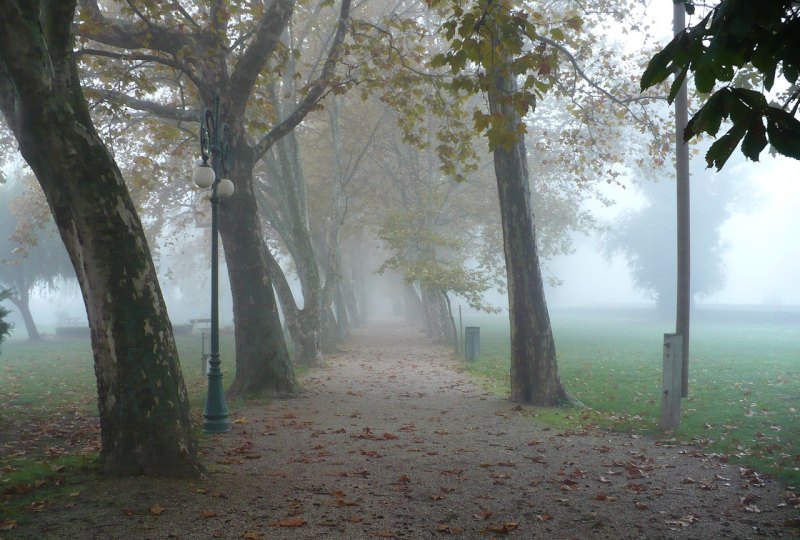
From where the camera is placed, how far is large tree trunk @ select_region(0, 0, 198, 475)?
20.9ft

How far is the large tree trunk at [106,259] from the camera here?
6379 millimetres

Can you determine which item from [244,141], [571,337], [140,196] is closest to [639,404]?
[244,141]

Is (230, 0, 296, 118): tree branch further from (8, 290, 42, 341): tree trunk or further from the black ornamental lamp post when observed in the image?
(8, 290, 42, 341): tree trunk

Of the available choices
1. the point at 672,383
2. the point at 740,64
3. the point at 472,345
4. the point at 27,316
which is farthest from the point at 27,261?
the point at 740,64

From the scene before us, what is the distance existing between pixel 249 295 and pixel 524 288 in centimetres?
514

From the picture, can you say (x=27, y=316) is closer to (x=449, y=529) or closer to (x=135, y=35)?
(x=135, y=35)

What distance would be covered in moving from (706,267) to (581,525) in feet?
173

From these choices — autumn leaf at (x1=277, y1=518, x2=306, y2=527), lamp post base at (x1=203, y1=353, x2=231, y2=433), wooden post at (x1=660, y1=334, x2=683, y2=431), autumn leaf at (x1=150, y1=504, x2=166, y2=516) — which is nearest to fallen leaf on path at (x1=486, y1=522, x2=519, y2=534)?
autumn leaf at (x1=277, y1=518, x2=306, y2=527)

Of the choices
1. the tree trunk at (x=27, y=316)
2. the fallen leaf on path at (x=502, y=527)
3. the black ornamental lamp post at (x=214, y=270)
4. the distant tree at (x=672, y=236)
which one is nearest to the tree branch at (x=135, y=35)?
the black ornamental lamp post at (x=214, y=270)

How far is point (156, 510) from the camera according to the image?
5668mm

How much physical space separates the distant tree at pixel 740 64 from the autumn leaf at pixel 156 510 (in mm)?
4808

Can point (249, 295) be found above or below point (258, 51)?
below

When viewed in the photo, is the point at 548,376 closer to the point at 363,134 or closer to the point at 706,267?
the point at 363,134

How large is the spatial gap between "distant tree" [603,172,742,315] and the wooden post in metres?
44.5
